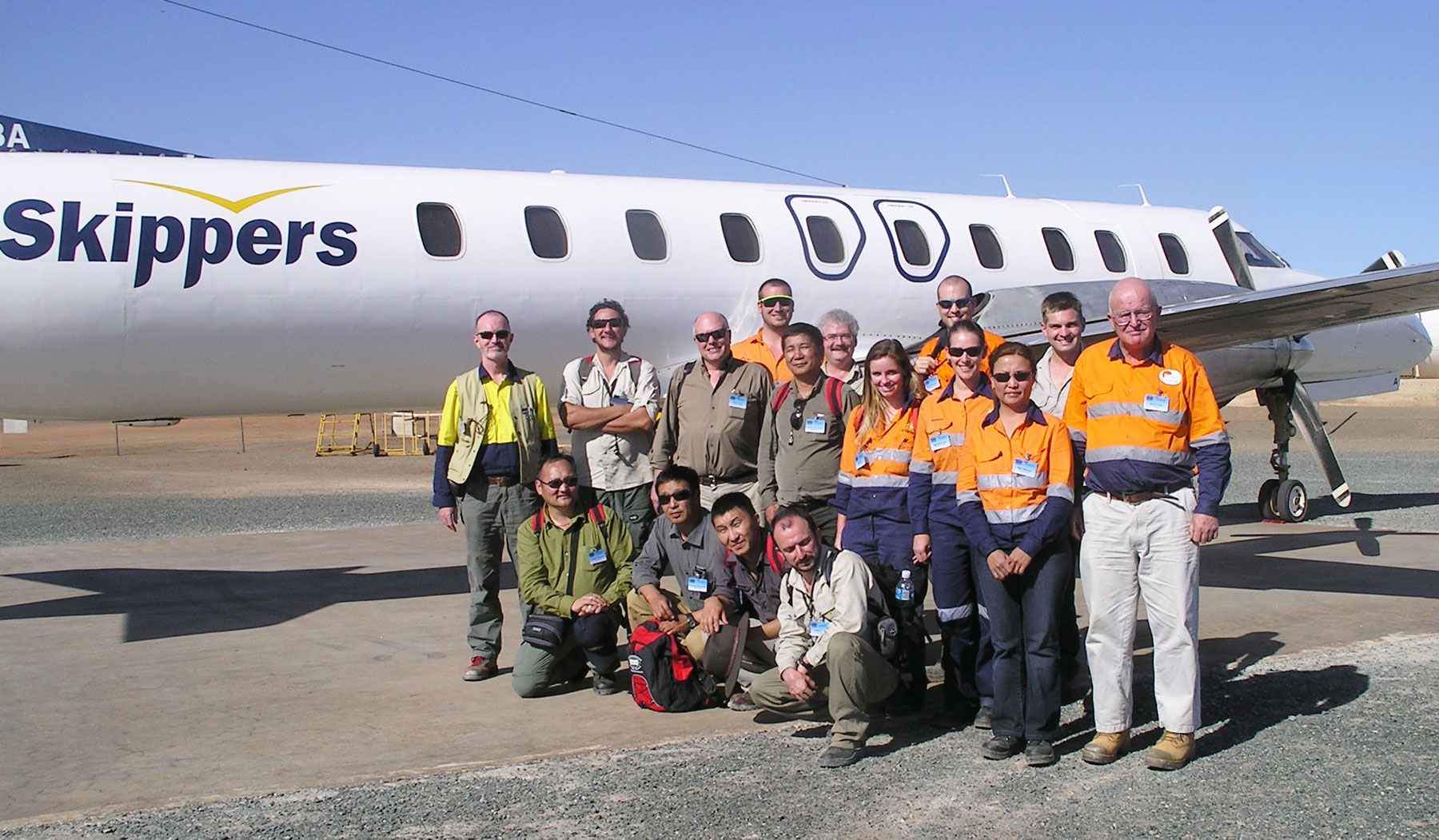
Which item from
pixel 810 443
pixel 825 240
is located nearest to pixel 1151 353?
pixel 810 443

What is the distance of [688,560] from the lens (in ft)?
20.0

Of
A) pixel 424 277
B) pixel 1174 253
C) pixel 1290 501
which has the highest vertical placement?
pixel 1174 253

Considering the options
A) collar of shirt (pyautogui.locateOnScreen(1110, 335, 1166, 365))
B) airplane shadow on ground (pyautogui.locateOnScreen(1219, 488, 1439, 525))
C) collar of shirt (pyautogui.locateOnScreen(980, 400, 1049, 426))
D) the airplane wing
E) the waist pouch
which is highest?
the airplane wing

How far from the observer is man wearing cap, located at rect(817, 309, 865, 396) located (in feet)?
21.2

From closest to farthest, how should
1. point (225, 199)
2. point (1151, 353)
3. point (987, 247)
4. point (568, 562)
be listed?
point (1151, 353), point (568, 562), point (225, 199), point (987, 247)

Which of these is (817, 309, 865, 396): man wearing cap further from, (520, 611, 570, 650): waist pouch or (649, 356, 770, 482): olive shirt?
(520, 611, 570, 650): waist pouch

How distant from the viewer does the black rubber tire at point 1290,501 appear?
1298 cm

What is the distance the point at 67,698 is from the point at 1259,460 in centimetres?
2308

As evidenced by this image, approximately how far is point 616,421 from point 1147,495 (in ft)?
10.6

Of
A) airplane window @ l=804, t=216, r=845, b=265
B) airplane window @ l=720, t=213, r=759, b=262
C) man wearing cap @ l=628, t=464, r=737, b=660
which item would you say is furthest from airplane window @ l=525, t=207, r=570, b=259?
man wearing cap @ l=628, t=464, r=737, b=660

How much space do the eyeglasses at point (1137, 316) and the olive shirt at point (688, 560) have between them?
2.22 metres

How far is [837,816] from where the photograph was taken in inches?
171

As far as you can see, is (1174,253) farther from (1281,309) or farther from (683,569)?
(683,569)

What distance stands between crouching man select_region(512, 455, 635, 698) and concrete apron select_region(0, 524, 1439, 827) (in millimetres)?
182
